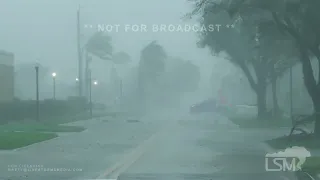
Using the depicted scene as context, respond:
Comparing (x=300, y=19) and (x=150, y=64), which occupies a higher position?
(x=300, y=19)

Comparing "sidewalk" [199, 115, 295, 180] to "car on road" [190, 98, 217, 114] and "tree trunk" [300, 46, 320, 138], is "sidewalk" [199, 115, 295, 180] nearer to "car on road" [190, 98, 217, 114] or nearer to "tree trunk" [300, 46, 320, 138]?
"tree trunk" [300, 46, 320, 138]

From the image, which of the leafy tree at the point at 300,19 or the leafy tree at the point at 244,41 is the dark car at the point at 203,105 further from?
the leafy tree at the point at 300,19

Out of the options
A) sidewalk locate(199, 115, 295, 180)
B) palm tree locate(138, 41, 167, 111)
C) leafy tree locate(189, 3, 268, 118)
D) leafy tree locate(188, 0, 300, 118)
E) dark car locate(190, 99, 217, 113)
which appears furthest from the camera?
dark car locate(190, 99, 217, 113)

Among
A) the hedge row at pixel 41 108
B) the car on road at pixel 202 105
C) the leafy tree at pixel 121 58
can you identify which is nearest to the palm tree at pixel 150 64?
the leafy tree at pixel 121 58

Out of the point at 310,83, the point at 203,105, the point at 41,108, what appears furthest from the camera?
the point at 41,108

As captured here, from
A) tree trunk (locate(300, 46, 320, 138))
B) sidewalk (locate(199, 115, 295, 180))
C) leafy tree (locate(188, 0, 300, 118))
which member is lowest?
sidewalk (locate(199, 115, 295, 180))

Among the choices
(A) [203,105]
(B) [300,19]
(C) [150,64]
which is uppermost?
(B) [300,19]

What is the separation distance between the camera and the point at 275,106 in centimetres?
4459

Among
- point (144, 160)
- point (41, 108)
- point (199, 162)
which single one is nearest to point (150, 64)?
point (144, 160)

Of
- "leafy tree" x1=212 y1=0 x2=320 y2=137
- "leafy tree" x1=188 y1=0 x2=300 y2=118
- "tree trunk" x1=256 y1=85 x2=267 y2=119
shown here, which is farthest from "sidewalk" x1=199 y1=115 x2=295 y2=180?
"tree trunk" x1=256 y1=85 x2=267 y2=119

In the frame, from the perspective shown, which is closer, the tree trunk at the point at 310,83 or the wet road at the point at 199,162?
the wet road at the point at 199,162

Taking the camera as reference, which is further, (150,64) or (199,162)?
(150,64)

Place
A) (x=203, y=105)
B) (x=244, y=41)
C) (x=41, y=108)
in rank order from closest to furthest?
1. (x=203, y=105)
2. (x=244, y=41)
3. (x=41, y=108)

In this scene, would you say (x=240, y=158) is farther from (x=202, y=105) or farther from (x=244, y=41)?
(x=244, y=41)
